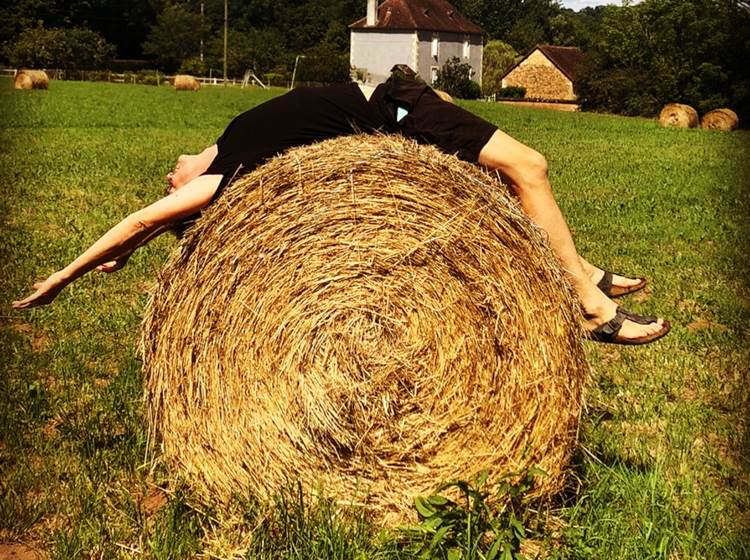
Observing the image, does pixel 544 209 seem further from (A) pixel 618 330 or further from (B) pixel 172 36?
(B) pixel 172 36

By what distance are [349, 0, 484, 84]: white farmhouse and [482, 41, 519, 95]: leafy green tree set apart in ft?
2.38

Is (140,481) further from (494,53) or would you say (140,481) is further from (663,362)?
→ (494,53)

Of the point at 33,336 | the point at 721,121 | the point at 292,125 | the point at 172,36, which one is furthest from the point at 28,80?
the point at 172,36

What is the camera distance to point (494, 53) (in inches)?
3469

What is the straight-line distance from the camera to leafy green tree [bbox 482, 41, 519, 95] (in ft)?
265

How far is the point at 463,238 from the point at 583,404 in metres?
0.85

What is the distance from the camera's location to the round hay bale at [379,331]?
388cm

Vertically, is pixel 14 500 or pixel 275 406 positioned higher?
pixel 275 406

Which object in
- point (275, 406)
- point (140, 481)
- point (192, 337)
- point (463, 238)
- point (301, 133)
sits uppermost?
point (301, 133)

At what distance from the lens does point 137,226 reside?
13.6ft

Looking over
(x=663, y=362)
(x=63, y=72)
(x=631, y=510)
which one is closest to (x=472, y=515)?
(x=631, y=510)

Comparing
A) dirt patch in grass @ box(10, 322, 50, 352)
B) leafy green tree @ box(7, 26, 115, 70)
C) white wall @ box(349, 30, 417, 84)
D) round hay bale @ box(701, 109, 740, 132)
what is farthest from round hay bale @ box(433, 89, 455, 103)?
white wall @ box(349, 30, 417, 84)

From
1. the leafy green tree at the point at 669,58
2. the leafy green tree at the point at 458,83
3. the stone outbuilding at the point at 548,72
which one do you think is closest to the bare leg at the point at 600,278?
the leafy green tree at the point at 669,58

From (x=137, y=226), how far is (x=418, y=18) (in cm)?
8205
